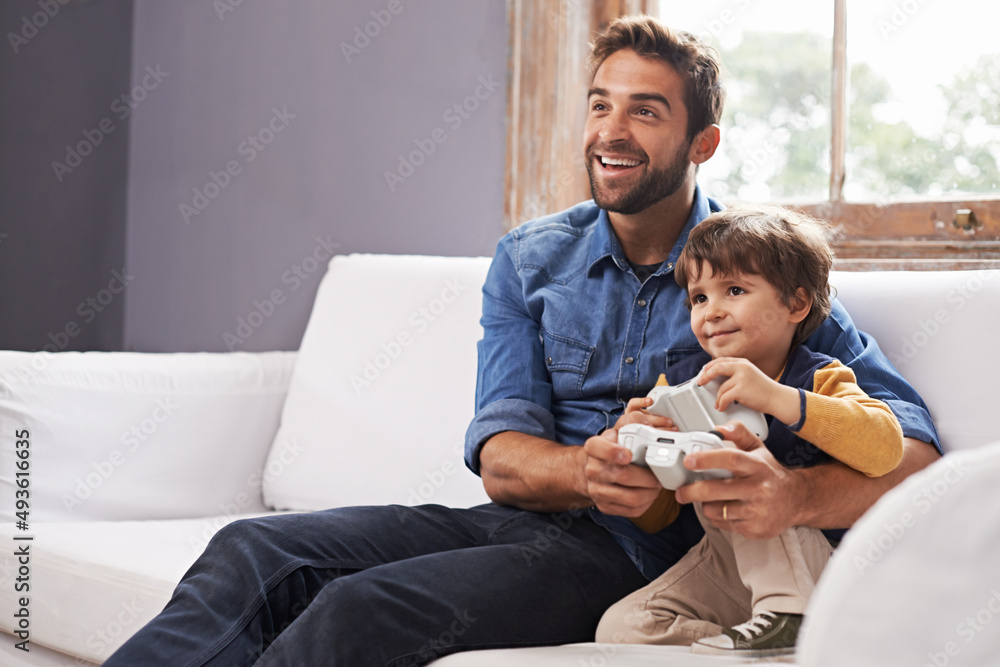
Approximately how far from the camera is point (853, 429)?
1.07m

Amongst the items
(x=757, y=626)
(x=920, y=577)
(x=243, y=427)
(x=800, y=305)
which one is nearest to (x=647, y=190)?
(x=800, y=305)

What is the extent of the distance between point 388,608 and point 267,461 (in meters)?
1.01

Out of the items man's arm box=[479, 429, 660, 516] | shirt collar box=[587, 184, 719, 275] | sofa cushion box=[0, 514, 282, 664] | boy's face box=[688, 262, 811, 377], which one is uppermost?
shirt collar box=[587, 184, 719, 275]

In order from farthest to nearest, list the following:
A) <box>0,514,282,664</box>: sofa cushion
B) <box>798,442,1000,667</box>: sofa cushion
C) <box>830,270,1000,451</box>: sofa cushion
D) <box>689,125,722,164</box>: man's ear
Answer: <box>689,125,722,164</box>: man's ear → <box>0,514,282,664</box>: sofa cushion → <box>830,270,1000,451</box>: sofa cushion → <box>798,442,1000,667</box>: sofa cushion

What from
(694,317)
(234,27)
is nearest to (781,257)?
(694,317)

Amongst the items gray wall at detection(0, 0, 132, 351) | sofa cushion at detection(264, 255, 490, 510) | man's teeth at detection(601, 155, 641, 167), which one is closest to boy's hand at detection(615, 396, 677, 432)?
man's teeth at detection(601, 155, 641, 167)

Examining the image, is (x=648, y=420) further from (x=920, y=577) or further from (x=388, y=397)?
(x=388, y=397)

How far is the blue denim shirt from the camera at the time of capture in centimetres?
131

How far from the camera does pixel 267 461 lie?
1.97 metres

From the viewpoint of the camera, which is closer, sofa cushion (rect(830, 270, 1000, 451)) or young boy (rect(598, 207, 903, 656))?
young boy (rect(598, 207, 903, 656))

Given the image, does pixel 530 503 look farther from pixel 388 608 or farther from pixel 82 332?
pixel 82 332

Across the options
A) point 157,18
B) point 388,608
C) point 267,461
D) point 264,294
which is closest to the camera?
point 388,608

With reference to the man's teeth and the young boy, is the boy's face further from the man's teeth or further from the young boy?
the man's teeth

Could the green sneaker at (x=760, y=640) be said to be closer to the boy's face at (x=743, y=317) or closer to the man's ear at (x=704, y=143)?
the boy's face at (x=743, y=317)
